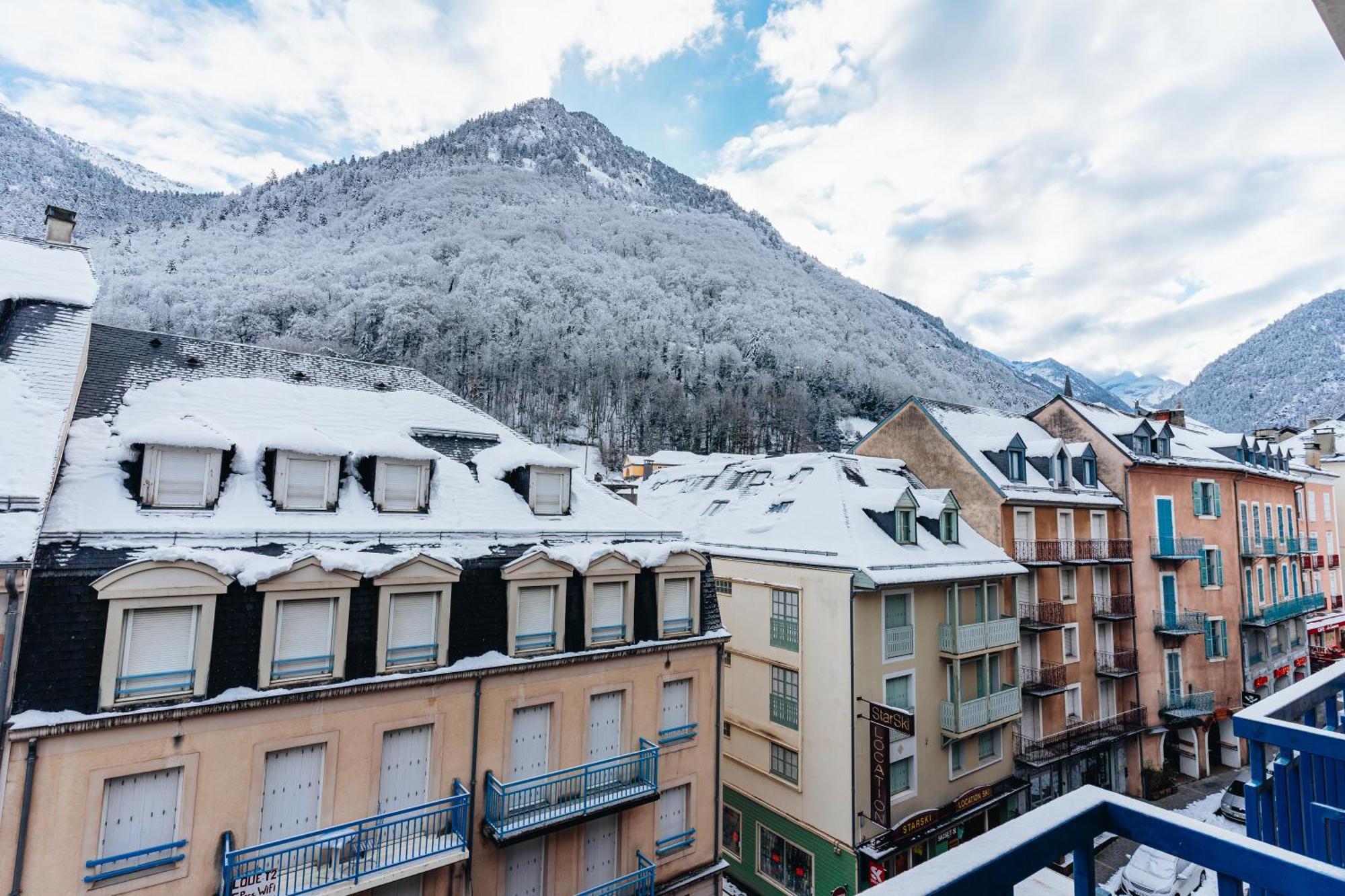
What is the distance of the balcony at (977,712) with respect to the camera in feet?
68.0

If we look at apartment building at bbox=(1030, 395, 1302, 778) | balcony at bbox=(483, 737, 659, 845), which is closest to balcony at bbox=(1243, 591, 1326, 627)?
apartment building at bbox=(1030, 395, 1302, 778)

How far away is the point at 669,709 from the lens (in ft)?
53.1

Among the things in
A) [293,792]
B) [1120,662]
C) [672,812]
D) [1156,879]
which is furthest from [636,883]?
[1120,662]

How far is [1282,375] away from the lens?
126375 mm

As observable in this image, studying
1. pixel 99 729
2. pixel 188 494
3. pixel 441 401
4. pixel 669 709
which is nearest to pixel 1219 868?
pixel 99 729

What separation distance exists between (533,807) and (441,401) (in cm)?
1067

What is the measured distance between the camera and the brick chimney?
1583 centimetres

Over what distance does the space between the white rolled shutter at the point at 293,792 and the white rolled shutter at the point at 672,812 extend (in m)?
8.06

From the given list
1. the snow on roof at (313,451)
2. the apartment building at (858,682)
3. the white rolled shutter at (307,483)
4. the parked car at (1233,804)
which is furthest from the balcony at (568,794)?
the parked car at (1233,804)

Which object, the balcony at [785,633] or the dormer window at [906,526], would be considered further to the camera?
the dormer window at [906,526]

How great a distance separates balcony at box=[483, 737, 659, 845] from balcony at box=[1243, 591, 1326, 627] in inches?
1360

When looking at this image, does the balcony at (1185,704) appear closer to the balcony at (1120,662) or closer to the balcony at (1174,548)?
the balcony at (1120,662)

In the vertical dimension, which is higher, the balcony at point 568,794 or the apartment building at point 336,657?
the apartment building at point 336,657

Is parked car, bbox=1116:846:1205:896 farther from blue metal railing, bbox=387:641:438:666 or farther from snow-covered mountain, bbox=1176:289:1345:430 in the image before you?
snow-covered mountain, bbox=1176:289:1345:430
